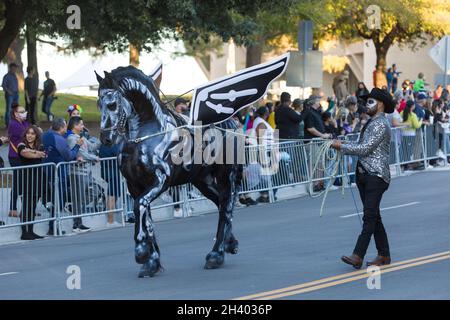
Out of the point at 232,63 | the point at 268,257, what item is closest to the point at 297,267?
the point at 268,257

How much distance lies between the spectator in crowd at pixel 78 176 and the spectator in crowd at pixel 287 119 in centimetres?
515

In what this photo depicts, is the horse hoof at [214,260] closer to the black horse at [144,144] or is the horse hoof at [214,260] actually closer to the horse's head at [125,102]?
the black horse at [144,144]

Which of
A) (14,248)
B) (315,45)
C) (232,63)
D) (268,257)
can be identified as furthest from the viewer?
(232,63)

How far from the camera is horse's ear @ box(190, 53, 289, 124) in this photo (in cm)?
1377

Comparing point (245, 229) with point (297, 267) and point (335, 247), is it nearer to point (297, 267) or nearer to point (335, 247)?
point (335, 247)

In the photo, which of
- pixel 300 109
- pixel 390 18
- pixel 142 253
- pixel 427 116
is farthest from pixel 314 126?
pixel 390 18

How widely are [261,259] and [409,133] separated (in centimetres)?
1331

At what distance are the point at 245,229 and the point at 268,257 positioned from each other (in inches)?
140

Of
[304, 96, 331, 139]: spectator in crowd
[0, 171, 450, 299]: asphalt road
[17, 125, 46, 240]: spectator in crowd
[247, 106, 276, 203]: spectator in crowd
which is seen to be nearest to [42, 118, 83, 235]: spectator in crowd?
[17, 125, 46, 240]: spectator in crowd

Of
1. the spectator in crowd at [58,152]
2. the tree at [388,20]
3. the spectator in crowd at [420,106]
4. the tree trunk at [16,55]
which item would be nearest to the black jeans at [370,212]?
the spectator in crowd at [58,152]

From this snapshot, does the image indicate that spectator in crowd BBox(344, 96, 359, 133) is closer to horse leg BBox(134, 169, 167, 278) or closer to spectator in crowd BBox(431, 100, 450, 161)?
spectator in crowd BBox(431, 100, 450, 161)

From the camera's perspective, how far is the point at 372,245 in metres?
14.9

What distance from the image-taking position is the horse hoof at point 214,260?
13445 mm

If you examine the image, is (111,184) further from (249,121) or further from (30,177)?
(249,121)
